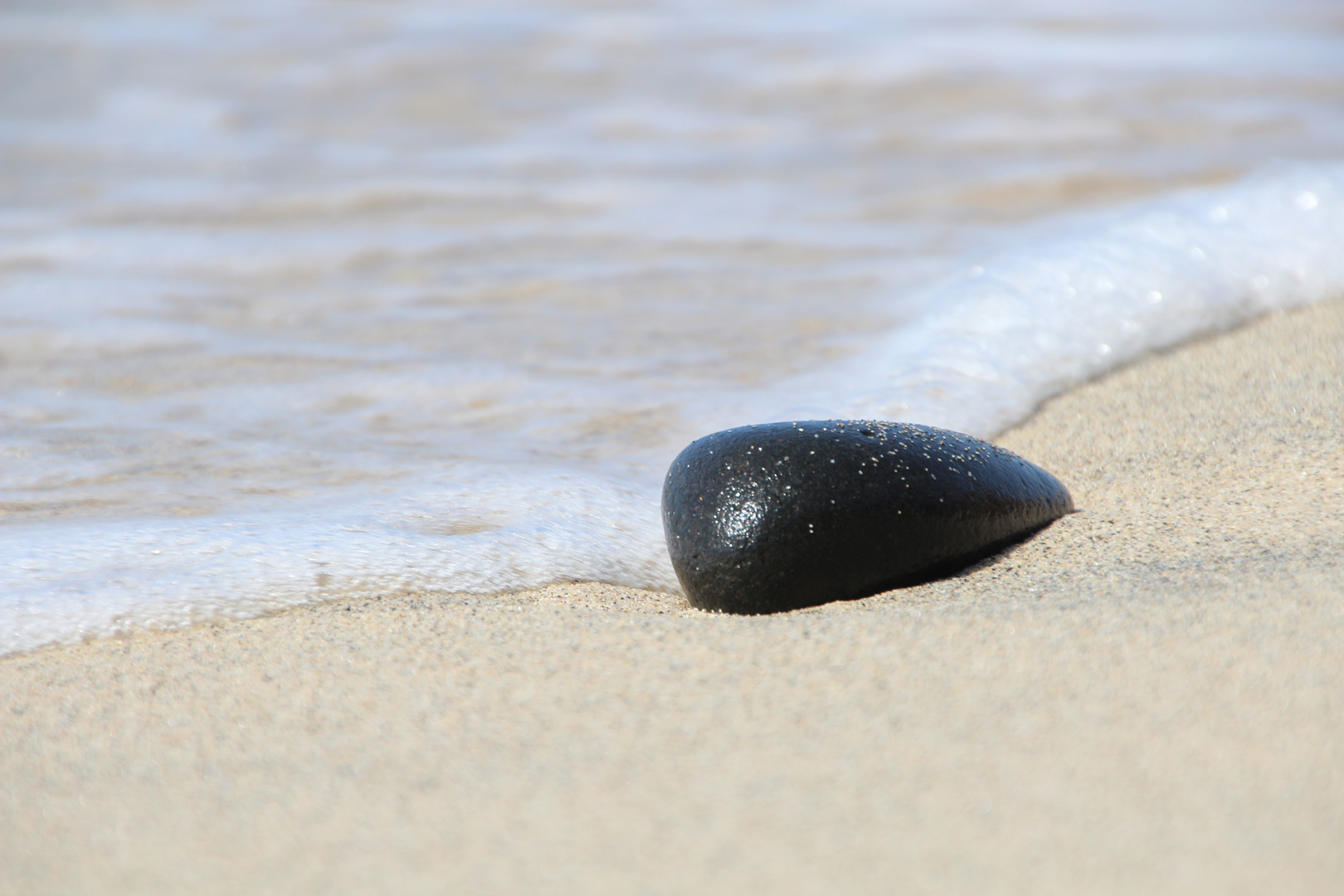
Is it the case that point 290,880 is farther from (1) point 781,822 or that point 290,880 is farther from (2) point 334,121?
(2) point 334,121

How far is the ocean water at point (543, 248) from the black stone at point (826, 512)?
0.32 meters

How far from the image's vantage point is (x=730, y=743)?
1386 mm

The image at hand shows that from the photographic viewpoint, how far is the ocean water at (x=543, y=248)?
244 centimetres

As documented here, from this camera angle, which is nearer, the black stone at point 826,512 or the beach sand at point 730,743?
the beach sand at point 730,743

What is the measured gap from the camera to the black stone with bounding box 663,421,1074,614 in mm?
1928

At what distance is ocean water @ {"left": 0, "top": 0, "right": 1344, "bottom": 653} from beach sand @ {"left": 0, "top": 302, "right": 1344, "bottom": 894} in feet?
1.20

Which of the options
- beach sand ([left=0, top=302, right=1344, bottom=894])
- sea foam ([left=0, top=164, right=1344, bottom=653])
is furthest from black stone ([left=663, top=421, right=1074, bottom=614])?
sea foam ([left=0, top=164, right=1344, bottom=653])

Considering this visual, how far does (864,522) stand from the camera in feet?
6.39

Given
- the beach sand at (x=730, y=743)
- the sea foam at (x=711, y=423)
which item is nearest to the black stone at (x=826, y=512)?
the beach sand at (x=730, y=743)

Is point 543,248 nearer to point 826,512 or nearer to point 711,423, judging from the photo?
point 711,423

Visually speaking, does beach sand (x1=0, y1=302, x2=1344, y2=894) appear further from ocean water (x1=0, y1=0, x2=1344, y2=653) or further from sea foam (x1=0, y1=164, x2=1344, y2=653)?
ocean water (x1=0, y1=0, x2=1344, y2=653)

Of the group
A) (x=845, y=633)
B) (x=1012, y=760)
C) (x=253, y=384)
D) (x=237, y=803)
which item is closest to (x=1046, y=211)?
(x=253, y=384)

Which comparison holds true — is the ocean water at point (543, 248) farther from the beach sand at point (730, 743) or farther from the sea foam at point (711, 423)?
the beach sand at point (730, 743)

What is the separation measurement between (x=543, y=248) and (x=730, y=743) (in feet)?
11.9
